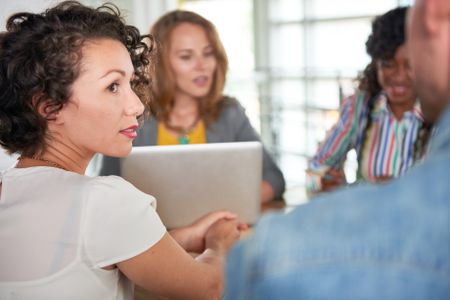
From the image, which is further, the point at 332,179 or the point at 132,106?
the point at 332,179

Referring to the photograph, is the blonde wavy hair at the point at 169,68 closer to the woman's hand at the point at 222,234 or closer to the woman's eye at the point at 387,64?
the woman's eye at the point at 387,64

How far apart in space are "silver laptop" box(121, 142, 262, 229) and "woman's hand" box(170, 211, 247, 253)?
86mm

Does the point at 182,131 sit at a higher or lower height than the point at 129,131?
lower

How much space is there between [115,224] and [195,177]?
562 millimetres

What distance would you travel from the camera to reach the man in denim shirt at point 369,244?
1.27 feet

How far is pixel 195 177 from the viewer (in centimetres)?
145

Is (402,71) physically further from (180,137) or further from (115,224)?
(115,224)

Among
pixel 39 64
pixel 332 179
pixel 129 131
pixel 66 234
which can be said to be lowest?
pixel 332 179

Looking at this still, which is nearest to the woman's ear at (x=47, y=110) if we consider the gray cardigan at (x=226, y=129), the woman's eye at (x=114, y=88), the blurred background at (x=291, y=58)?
the woman's eye at (x=114, y=88)

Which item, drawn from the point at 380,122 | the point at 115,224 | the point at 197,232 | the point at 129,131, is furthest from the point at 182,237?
the point at 380,122

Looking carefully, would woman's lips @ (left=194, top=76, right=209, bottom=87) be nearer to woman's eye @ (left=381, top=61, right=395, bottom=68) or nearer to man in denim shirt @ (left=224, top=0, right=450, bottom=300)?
woman's eye @ (left=381, top=61, right=395, bottom=68)

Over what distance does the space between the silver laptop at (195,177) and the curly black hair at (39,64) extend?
15.1 inches

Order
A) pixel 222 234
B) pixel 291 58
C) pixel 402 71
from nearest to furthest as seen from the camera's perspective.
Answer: pixel 222 234, pixel 402 71, pixel 291 58

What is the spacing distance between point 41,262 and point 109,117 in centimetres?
31
